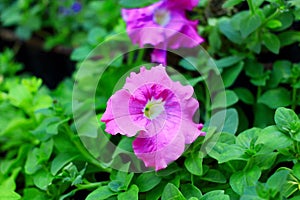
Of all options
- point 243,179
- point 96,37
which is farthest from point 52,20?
point 243,179

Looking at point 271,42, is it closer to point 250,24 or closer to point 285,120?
point 250,24

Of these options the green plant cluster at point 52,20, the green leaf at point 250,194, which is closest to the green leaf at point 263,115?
the green leaf at point 250,194

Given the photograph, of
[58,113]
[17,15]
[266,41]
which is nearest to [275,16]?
[266,41]

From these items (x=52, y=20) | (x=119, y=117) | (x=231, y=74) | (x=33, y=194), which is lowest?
(x=52, y=20)

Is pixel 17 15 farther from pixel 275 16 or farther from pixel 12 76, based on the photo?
pixel 275 16

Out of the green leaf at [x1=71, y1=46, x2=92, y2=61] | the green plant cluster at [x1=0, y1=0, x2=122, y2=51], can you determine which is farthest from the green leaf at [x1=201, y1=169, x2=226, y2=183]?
the green plant cluster at [x1=0, y1=0, x2=122, y2=51]

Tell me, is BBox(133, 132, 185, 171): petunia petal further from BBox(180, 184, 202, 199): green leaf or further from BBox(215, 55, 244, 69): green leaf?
BBox(215, 55, 244, 69): green leaf
